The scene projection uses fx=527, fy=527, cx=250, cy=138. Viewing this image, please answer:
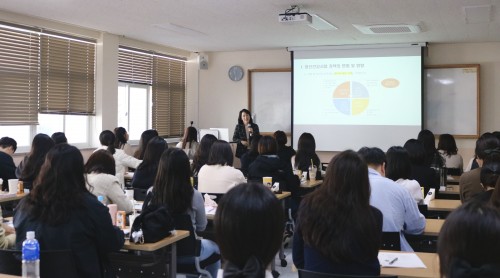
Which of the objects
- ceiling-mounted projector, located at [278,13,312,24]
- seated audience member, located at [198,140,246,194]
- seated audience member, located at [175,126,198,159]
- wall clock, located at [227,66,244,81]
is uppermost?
ceiling-mounted projector, located at [278,13,312,24]

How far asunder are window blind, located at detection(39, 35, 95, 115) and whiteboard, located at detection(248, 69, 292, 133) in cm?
346

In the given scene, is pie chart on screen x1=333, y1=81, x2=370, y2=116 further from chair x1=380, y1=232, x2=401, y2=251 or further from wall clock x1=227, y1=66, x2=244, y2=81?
chair x1=380, y1=232, x2=401, y2=251

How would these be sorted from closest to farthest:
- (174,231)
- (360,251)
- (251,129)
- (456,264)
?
(456,264) → (360,251) → (174,231) → (251,129)

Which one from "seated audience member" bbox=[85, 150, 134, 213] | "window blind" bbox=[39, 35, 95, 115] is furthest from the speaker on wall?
"seated audience member" bbox=[85, 150, 134, 213]

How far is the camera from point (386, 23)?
7789 millimetres

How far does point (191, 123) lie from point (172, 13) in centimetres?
435

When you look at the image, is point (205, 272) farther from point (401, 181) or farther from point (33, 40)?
point (33, 40)

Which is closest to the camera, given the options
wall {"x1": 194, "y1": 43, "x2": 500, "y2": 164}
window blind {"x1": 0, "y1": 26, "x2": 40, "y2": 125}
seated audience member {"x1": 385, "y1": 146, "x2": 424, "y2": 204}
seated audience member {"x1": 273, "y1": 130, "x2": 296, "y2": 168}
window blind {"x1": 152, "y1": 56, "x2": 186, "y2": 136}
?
seated audience member {"x1": 385, "y1": 146, "x2": 424, "y2": 204}

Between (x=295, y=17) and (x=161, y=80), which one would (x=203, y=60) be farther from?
(x=295, y=17)

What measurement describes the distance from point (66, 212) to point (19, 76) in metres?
5.18

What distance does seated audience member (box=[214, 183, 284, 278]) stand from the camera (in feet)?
5.35

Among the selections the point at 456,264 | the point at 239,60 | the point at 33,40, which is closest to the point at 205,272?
the point at 456,264

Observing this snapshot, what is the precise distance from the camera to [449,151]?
7.13 meters

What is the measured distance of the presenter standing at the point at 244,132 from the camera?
30.9 ft
